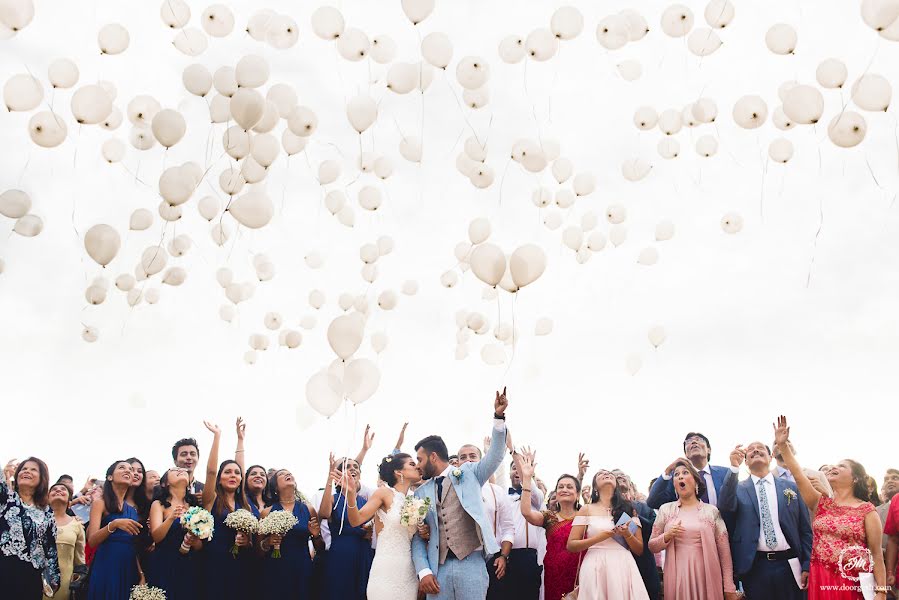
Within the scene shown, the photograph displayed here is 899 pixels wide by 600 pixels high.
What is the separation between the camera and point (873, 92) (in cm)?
531

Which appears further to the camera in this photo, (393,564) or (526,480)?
(526,480)

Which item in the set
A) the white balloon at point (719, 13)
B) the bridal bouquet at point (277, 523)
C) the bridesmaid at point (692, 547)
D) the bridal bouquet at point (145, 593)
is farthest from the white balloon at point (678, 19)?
the bridal bouquet at point (145, 593)

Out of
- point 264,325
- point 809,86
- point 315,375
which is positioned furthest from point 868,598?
point 264,325

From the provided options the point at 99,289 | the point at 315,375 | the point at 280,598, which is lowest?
the point at 280,598

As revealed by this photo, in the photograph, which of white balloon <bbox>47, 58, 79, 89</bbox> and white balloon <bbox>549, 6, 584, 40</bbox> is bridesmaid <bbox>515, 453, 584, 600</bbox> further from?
white balloon <bbox>47, 58, 79, 89</bbox>

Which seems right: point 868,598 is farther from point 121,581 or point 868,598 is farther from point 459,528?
point 121,581

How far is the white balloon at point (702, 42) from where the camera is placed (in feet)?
20.1

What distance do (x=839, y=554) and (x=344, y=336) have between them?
3.81 meters

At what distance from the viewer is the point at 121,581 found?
18.8 feet

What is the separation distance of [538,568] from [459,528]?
1770 mm

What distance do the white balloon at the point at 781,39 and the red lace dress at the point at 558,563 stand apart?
404 centimetres

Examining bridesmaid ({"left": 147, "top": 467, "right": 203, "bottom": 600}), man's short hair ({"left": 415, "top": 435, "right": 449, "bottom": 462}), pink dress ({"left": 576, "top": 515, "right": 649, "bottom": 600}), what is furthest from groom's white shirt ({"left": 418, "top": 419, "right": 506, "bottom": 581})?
bridesmaid ({"left": 147, "top": 467, "right": 203, "bottom": 600})

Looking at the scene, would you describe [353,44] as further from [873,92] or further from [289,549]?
[289,549]
